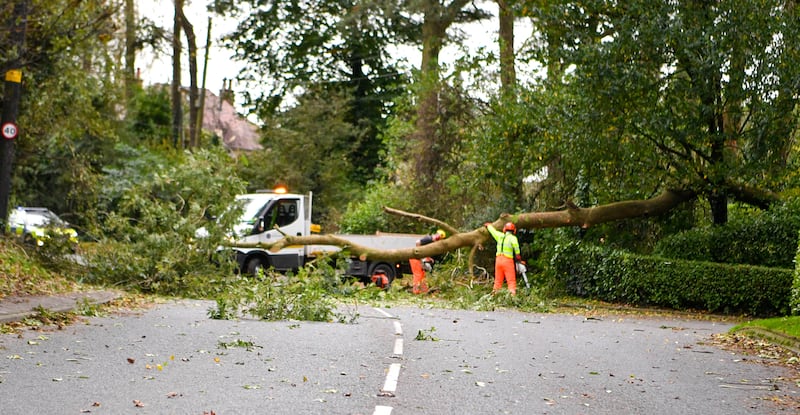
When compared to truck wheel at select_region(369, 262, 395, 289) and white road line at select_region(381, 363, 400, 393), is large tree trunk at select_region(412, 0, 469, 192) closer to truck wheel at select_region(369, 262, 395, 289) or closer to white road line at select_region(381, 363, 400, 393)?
truck wheel at select_region(369, 262, 395, 289)

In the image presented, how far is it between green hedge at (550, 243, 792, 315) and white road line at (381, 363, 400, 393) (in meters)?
12.1

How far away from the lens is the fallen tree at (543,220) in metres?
22.9

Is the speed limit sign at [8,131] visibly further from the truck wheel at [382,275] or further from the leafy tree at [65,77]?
the truck wheel at [382,275]

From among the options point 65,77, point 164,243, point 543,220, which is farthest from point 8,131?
point 543,220

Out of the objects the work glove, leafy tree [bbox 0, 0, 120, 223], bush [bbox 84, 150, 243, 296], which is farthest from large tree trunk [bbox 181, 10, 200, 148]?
bush [bbox 84, 150, 243, 296]

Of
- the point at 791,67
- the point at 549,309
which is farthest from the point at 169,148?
the point at 791,67

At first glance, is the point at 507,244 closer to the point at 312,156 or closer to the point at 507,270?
the point at 507,270

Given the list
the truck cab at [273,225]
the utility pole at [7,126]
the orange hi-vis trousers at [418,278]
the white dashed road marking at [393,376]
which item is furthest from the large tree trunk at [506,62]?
the white dashed road marking at [393,376]

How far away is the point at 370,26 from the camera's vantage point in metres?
39.4

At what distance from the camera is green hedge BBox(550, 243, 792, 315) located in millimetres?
19766

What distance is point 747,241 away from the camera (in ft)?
71.7

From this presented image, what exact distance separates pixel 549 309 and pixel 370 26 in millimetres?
21039

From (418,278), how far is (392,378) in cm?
1578

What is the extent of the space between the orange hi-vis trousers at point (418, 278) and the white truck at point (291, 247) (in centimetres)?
171
